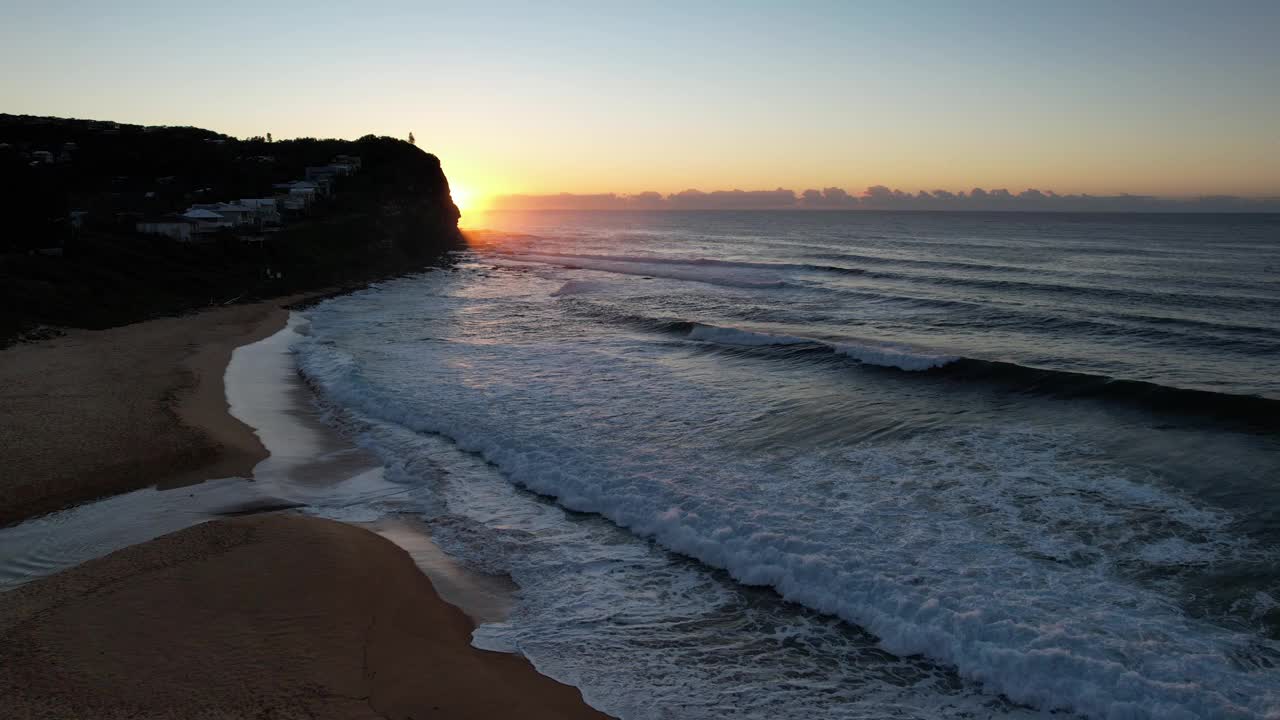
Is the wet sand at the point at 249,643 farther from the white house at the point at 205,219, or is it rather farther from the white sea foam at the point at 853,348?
the white house at the point at 205,219

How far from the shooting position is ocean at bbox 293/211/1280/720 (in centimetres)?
835

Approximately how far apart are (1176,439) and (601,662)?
14.4 m

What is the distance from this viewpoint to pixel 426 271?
192 ft

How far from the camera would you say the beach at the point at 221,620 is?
24.0 feet

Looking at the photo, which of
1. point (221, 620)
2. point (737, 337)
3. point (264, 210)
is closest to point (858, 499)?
point (221, 620)

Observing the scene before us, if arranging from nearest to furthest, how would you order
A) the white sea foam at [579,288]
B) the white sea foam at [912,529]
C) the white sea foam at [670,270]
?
1. the white sea foam at [912,529]
2. the white sea foam at [579,288]
3. the white sea foam at [670,270]

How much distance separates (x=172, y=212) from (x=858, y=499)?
57998mm

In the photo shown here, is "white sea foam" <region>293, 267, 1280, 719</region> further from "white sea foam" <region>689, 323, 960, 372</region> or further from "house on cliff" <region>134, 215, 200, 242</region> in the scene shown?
"house on cliff" <region>134, 215, 200, 242</region>

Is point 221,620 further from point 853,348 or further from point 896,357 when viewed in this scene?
point 853,348

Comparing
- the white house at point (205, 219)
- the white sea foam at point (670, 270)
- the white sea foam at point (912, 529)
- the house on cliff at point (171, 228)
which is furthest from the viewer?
the white sea foam at point (670, 270)

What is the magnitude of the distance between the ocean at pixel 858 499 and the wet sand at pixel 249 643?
83 centimetres

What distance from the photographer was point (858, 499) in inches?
514

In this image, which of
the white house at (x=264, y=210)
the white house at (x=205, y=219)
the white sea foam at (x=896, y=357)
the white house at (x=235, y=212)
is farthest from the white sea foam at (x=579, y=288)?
the white house at (x=264, y=210)

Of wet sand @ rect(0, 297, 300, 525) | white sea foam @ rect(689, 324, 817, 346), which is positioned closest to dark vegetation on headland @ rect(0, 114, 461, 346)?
wet sand @ rect(0, 297, 300, 525)
